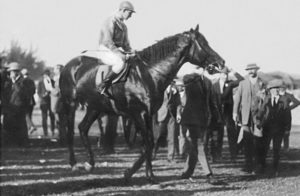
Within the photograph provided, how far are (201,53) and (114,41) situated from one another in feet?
4.81

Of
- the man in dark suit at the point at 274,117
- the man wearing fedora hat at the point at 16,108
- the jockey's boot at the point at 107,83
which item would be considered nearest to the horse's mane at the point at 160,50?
the jockey's boot at the point at 107,83

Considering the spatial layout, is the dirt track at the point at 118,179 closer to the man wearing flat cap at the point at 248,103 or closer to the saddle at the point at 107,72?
the man wearing flat cap at the point at 248,103

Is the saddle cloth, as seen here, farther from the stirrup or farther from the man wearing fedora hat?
the man wearing fedora hat

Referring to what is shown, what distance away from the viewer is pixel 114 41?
379 inches

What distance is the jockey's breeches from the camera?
9.12 meters

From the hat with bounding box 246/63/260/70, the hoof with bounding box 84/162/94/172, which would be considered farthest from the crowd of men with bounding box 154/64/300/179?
the hoof with bounding box 84/162/94/172

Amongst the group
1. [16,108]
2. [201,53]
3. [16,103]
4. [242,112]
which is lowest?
[242,112]

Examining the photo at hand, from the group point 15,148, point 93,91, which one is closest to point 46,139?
point 15,148

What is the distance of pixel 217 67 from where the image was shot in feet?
30.2

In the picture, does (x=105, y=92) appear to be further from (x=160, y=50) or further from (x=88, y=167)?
(x=88, y=167)

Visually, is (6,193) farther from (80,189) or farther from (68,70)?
(68,70)

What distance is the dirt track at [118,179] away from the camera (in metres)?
8.48

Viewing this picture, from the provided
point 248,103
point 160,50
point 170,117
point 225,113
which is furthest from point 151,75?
point 170,117

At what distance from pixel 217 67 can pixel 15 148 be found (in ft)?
25.5
